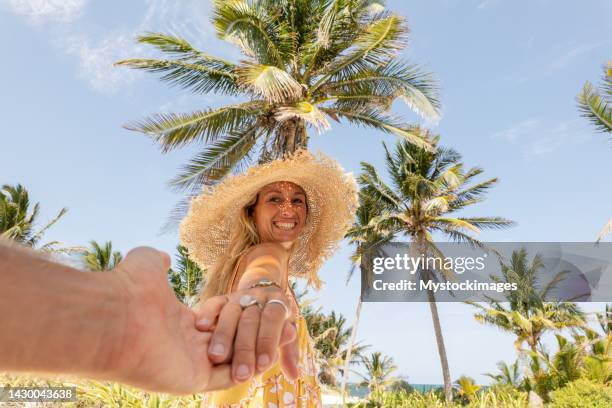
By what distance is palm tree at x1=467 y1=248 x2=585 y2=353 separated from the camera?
24922mm

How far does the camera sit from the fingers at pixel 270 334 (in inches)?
39.1

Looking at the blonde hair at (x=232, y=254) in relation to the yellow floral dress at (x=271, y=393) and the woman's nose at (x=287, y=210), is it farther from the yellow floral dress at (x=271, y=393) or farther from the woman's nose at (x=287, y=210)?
the woman's nose at (x=287, y=210)

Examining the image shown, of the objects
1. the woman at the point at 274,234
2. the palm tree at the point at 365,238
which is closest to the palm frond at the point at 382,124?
the woman at the point at 274,234

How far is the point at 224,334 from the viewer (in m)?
1.03

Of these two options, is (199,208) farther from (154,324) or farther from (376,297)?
(376,297)

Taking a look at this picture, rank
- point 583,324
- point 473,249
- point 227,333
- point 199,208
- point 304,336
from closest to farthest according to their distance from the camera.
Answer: point 227,333 < point 304,336 < point 199,208 < point 473,249 < point 583,324

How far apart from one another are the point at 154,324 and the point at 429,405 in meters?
10.6

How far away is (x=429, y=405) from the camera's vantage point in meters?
10.3

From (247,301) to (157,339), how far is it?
288 millimetres

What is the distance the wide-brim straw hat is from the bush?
15.7 metres

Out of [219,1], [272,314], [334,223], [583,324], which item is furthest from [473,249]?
[272,314]

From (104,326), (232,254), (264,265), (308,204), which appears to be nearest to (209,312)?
(104,326)

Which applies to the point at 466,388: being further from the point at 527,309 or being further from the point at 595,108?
the point at 595,108

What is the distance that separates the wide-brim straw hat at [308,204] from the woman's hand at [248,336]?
5.78 ft
